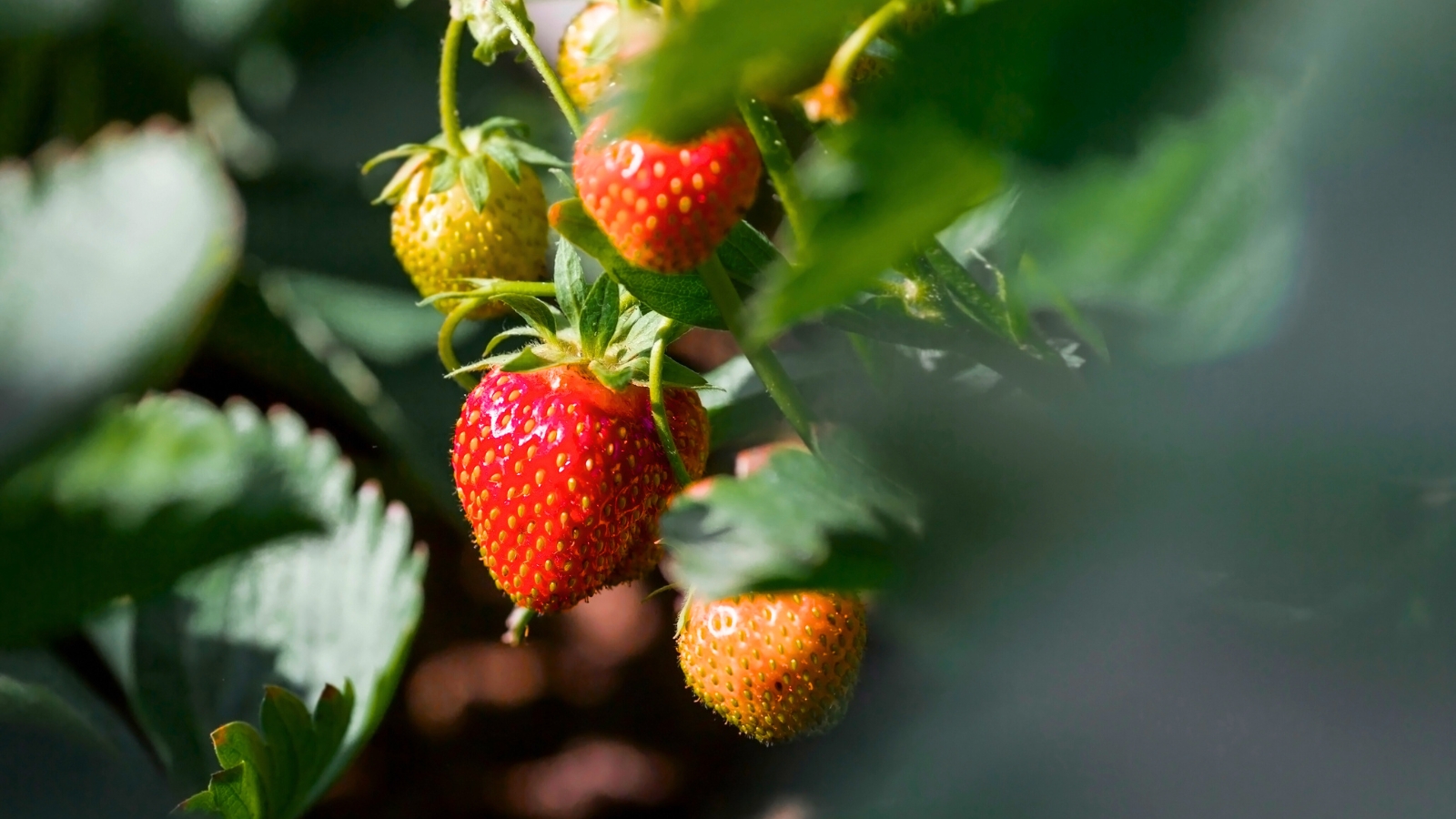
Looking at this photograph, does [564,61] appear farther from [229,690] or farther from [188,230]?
[229,690]

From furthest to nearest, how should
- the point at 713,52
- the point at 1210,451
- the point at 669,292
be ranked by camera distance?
the point at 669,292 → the point at 1210,451 → the point at 713,52

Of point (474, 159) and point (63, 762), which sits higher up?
point (474, 159)

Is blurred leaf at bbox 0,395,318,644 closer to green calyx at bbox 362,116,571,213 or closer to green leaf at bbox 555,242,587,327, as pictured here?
green leaf at bbox 555,242,587,327

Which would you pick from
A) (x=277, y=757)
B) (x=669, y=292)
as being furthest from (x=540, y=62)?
(x=277, y=757)

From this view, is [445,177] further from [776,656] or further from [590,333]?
[776,656]

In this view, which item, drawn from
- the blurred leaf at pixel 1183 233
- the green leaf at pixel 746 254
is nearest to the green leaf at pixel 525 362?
the green leaf at pixel 746 254

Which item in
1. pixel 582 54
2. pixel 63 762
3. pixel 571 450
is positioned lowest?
pixel 63 762

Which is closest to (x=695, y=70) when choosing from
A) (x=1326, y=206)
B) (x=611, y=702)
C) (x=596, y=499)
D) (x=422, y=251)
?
(x=1326, y=206)
